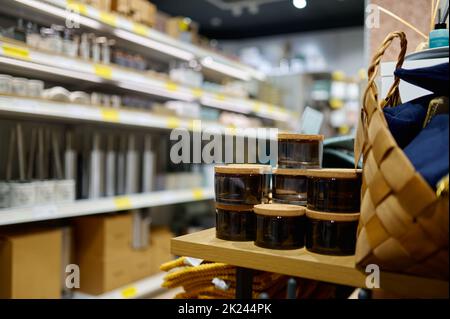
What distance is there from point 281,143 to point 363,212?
1.05 feet

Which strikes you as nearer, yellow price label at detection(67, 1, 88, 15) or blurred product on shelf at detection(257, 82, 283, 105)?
yellow price label at detection(67, 1, 88, 15)

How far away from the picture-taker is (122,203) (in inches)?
95.8

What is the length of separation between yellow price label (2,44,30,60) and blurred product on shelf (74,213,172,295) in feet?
3.26

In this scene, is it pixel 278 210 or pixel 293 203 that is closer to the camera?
pixel 278 210

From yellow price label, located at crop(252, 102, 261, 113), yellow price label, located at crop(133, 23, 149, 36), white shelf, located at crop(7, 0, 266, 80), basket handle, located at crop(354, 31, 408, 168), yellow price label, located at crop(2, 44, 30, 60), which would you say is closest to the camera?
basket handle, located at crop(354, 31, 408, 168)

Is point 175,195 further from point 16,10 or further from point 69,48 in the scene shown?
point 16,10

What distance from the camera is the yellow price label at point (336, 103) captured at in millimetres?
5395

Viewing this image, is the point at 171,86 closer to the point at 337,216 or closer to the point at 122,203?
the point at 122,203

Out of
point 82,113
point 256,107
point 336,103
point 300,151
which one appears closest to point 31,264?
point 82,113

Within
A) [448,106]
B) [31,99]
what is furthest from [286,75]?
[448,106]

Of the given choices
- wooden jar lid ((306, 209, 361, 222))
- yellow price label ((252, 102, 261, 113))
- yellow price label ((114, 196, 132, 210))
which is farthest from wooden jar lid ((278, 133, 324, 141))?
yellow price label ((252, 102, 261, 113))

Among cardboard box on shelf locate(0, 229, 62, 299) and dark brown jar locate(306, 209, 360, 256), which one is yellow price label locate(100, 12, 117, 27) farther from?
dark brown jar locate(306, 209, 360, 256)

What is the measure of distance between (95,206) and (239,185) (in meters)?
1.59

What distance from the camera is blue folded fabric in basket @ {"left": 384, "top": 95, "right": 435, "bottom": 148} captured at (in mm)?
710
